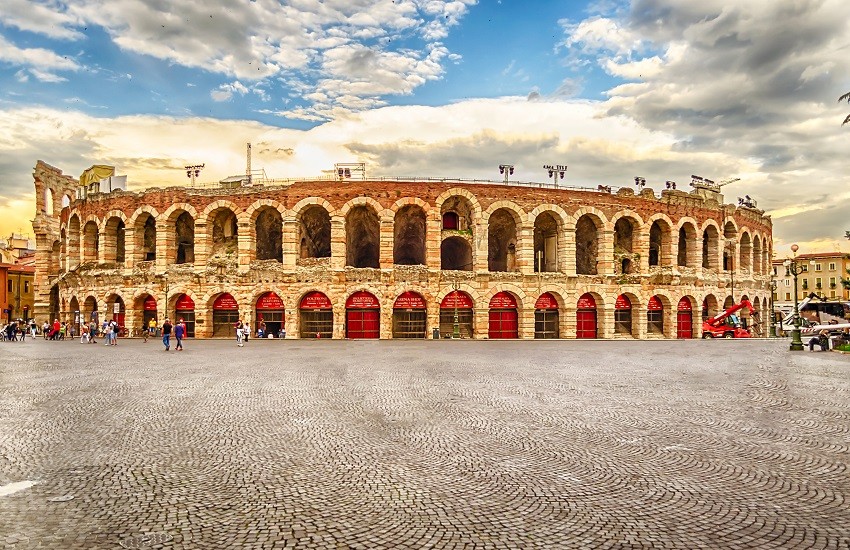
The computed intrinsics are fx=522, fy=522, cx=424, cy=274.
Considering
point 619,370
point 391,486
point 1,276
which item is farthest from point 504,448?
point 1,276

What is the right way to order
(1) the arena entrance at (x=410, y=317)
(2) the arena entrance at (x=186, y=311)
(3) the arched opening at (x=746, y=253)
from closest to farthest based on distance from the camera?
(1) the arena entrance at (x=410, y=317), (2) the arena entrance at (x=186, y=311), (3) the arched opening at (x=746, y=253)

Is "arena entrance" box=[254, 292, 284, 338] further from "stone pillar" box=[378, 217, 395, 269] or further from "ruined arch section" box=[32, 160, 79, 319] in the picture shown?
"ruined arch section" box=[32, 160, 79, 319]

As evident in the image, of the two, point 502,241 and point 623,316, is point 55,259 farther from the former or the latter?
point 623,316

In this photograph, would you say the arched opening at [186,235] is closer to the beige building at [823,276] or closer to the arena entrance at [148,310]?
the arena entrance at [148,310]

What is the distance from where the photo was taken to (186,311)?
120ft

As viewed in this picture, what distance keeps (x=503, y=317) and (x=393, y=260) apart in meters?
8.72

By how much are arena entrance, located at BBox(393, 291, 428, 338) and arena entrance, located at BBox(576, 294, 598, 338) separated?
1130cm

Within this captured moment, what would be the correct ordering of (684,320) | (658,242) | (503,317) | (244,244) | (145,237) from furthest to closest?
1. (658,242)
2. (684,320)
3. (145,237)
4. (503,317)
5. (244,244)

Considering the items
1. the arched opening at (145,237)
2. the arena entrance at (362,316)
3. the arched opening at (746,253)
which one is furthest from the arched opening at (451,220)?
the arched opening at (746,253)

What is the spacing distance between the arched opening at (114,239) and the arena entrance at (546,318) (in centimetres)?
3116

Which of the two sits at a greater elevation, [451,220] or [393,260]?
[451,220]

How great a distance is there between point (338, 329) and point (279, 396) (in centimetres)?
2256

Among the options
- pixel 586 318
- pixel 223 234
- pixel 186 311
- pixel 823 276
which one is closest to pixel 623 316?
pixel 586 318

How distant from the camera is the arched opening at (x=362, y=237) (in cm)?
3706
